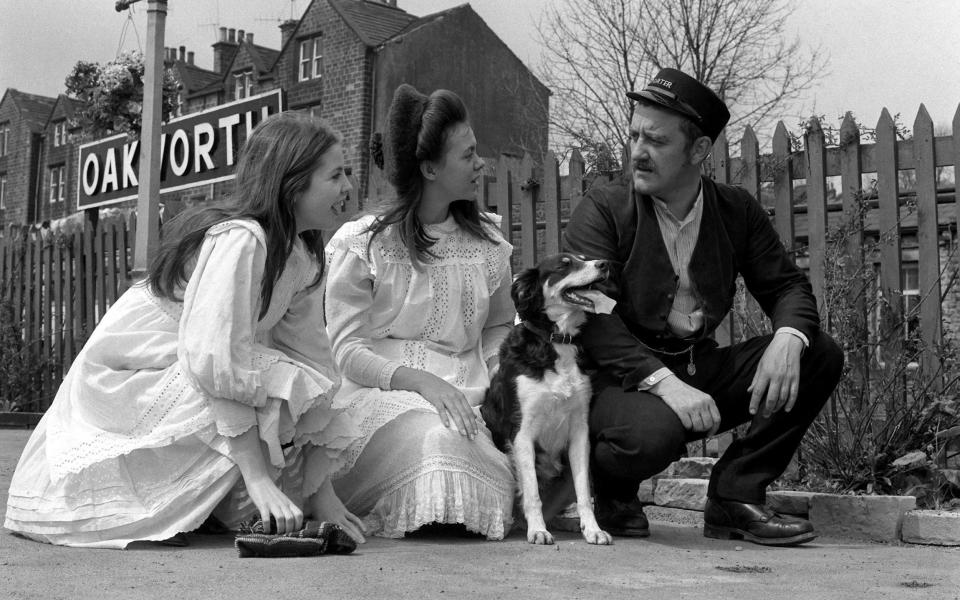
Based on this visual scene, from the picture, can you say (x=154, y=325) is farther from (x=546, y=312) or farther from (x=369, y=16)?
(x=369, y=16)

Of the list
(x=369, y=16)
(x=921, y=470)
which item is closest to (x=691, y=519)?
(x=921, y=470)

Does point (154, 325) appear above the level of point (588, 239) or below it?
below

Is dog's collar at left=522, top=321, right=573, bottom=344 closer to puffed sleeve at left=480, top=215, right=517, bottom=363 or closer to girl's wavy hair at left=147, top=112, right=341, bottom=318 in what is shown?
puffed sleeve at left=480, top=215, right=517, bottom=363

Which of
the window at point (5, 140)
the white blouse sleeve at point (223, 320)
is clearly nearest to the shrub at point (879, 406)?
the white blouse sleeve at point (223, 320)

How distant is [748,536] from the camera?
13.0ft

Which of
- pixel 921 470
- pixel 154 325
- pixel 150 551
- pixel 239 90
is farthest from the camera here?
pixel 239 90

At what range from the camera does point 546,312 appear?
3.97m

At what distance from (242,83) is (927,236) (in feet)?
117

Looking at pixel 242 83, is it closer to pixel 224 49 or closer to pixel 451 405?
pixel 224 49

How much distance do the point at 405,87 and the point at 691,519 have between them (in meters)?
2.55

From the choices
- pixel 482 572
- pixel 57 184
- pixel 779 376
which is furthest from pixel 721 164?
pixel 57 184

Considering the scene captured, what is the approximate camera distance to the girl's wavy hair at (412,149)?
4.26 meters

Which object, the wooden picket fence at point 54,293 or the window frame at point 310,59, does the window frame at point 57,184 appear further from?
the wooden picket fence at point 54,293

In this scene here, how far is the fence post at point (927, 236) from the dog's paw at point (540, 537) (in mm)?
2414
